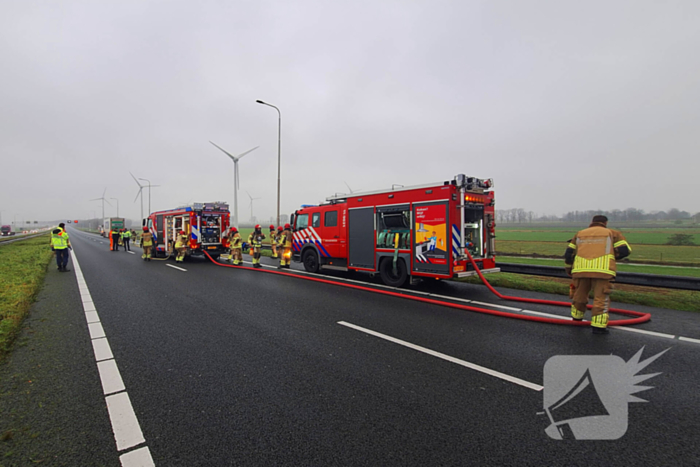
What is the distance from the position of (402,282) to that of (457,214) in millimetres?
2276

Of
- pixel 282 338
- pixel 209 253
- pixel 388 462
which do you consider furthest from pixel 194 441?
pixel 209 253

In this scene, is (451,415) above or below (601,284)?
below

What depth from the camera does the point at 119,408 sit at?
10.0 feet

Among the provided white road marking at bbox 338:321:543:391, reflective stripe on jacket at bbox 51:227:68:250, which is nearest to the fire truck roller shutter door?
white road marking at bbox 338:321:543:391

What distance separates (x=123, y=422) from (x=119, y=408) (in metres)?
0.28

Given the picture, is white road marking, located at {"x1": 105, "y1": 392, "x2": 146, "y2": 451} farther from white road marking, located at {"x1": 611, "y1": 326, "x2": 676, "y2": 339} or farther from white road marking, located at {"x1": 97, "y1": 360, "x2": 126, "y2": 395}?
white road marking, located at {"x1": 611, "y1": 326, "x2": 676, "y2": 339}

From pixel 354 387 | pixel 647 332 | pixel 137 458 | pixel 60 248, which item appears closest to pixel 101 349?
pixel 137 458

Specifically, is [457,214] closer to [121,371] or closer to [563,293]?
[563,293]

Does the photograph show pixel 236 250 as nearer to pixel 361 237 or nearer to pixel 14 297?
pixel 361 237

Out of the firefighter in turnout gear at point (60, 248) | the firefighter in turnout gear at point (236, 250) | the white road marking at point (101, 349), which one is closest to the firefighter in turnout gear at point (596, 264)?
the white road marking at point (101, 349)

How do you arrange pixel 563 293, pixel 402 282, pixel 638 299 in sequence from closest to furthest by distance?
pixel 638 299 → pixel 563 293 → pixel 402 282

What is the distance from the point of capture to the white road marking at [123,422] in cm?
258

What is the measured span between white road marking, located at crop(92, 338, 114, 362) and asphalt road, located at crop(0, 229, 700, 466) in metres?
0.08

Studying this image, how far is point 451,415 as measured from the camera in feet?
9.66
